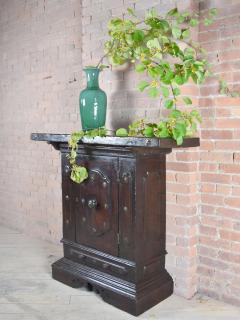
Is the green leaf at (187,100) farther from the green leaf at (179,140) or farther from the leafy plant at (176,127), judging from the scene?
the green leaf at (179,140)

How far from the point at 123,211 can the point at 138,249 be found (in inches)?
10.6

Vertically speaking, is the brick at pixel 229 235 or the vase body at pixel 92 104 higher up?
the vase body at pixel 92 104

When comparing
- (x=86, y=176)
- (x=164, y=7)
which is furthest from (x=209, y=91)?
(x=86, y=176)

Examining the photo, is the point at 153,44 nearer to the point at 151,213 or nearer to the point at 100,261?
the point at 151,213

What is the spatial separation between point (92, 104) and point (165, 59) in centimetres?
60

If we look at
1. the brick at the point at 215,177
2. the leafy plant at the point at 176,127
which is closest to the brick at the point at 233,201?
the brick at the point at 215,177

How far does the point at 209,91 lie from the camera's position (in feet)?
8.11

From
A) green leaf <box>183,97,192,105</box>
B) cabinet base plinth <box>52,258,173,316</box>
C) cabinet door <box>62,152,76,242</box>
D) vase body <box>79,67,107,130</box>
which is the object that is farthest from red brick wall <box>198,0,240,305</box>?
cabinet door <box>62,152,76,242</box>

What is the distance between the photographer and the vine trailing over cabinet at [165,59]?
7.29 feet

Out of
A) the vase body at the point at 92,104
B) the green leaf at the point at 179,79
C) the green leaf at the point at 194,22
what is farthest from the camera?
the vase body at the point at 92,104

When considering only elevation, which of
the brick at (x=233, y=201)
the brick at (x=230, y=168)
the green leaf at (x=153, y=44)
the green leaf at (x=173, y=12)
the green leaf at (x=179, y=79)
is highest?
the green leaf at (x=173, y=12)

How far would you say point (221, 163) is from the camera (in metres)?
2.45

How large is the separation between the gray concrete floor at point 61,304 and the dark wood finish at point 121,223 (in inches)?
3.0

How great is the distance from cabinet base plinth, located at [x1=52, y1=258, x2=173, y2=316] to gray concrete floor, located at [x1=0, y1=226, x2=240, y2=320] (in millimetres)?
43
